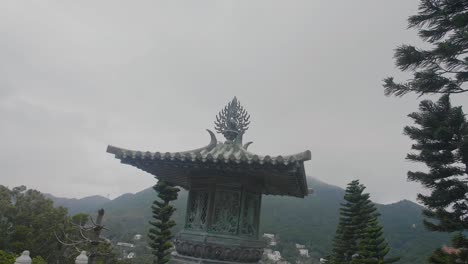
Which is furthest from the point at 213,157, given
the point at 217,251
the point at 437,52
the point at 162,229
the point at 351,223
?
the point at 351,223

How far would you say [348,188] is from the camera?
2005 centimetres

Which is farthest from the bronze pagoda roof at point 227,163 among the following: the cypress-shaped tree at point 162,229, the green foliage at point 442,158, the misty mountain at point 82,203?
the misty mountain at point 82,203

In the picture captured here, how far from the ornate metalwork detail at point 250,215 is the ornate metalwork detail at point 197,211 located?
59cm

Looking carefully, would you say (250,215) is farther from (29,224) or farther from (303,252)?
(303,252)

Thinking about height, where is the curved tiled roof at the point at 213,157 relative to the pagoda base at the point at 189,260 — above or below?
above

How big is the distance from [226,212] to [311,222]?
71.5 meters

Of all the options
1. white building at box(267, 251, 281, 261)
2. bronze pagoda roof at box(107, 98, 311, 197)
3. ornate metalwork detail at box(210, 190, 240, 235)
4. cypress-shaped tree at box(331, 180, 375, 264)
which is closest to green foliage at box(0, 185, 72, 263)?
cypress-shaped tree at box(331, 180, 375, 264)

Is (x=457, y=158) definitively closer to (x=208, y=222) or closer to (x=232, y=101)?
(x=232, y=101)

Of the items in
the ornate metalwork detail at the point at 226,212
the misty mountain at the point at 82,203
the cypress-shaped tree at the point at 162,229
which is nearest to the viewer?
the ornate metalwork detail at the point at 226,212

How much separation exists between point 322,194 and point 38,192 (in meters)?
91.1

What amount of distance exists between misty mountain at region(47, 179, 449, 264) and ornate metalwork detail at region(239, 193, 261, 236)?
39046mm

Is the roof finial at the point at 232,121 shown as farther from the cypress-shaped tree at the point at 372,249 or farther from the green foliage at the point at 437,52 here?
the cypress-shaped tree at the point at 372,249

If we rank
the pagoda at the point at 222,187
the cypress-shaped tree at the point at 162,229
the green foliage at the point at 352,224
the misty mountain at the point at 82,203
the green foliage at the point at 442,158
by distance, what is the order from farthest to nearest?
the misty mountain at the point at 82,203, the green foliage at the point at 352,224, the cypress-shaped tree at the point at 162,229, the green foliage at the point at 442,158, the pagoda at the point at 222,187

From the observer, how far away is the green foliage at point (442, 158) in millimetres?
8898
